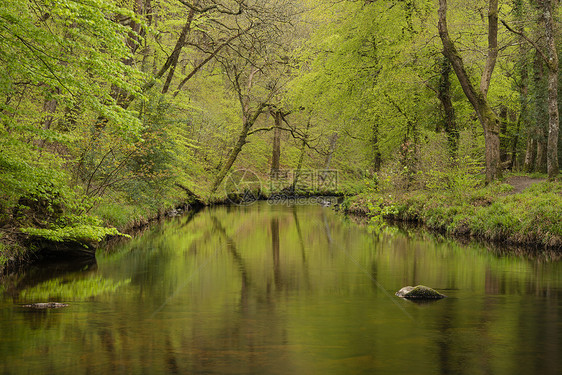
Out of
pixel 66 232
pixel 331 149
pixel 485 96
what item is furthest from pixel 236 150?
pixel 66 232

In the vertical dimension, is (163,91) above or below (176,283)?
above

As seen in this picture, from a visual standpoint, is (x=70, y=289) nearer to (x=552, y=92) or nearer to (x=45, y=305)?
(x=45, y=305)

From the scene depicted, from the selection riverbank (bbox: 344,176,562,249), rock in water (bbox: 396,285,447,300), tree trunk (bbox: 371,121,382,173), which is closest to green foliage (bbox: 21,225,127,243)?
rock in water (bbox: 396,285,447,300)

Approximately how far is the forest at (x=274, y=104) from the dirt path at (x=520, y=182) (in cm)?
77

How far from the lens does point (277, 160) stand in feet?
150

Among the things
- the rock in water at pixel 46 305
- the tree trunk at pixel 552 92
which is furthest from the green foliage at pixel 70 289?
the tree trunk at pixel 552 92

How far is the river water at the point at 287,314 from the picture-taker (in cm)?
672

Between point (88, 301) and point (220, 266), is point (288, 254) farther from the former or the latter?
point (88, 301)

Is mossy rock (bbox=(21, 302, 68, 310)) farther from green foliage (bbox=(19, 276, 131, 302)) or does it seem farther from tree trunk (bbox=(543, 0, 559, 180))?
tree trunk (bbox=(543, 0, 559, 180))

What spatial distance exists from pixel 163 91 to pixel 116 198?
266 inches

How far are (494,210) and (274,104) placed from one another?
24288 mm

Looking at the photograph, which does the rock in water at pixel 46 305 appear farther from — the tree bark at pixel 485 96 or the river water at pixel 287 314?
the tree bark at pixel 485 96

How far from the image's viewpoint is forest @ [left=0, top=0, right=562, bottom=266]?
11.0m

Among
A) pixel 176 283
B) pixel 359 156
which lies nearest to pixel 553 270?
pixel 176 283
